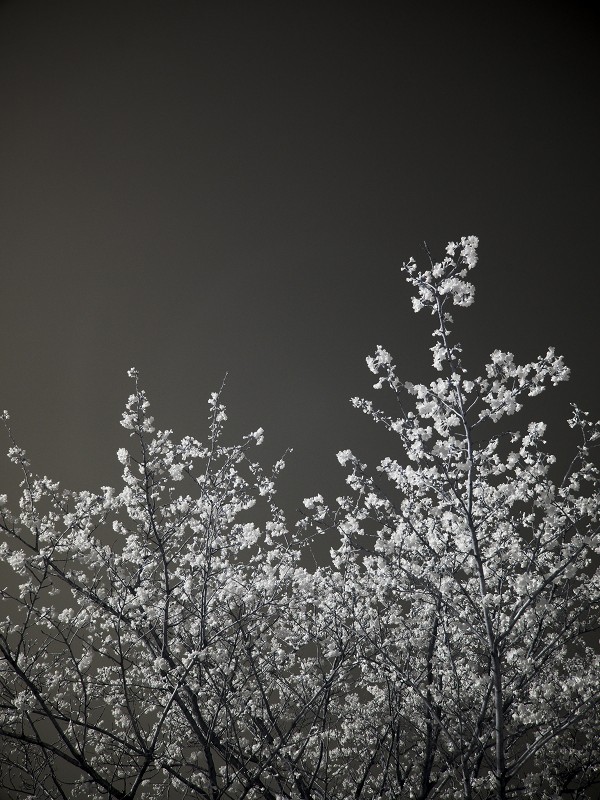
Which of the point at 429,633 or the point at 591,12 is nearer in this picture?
the point at 429,633

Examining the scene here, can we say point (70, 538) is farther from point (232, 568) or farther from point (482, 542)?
point (482, 542)

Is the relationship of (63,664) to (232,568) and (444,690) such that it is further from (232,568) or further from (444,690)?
(444,690)

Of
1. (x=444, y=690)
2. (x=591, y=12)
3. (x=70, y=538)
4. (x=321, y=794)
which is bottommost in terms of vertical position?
(x=321, y=794)

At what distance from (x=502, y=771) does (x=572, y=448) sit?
4.26 meters

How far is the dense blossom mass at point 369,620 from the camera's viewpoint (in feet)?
11.8

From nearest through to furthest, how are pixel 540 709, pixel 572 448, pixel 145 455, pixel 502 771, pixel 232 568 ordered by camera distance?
pixel 502 771, pixel 540 709, pixel 145 455, pixel 232 568, pixel 572 448

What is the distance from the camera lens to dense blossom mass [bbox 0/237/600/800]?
3.60m

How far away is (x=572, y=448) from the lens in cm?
666

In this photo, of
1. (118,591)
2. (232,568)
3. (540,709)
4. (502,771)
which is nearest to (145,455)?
(118,591)

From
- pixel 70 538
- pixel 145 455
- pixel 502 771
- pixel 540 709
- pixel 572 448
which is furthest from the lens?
pixel 572 448

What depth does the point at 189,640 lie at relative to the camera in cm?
470

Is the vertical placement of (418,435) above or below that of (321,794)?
above

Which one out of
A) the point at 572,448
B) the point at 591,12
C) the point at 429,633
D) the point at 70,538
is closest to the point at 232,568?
the point at 70,538

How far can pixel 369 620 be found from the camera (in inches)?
177
